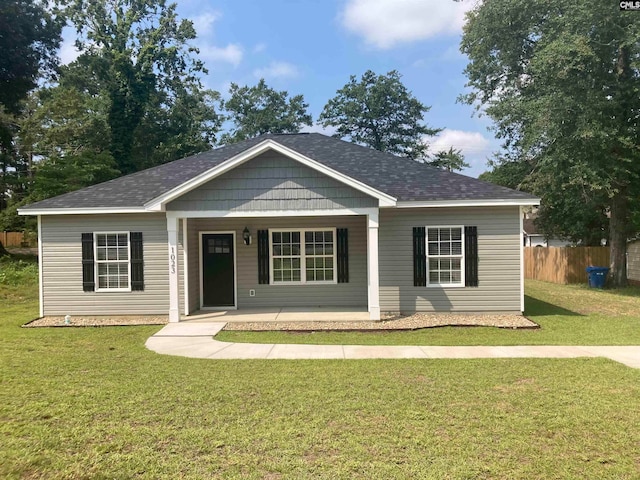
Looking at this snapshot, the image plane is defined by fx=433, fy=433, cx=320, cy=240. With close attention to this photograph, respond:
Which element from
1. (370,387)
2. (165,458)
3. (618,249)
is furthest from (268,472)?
(618,249)

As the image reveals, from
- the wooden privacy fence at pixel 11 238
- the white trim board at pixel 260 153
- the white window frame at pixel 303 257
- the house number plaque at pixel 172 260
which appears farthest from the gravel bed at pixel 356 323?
the wooden privacy fence at pixel 11 238

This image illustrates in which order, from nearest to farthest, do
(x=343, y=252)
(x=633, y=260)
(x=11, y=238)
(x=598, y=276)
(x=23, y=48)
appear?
(x=343, y=252)
(x=598, y=276)
(x=633, y=260)
(x=23, y=48)
(x=11, y=238)

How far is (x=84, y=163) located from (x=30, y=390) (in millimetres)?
22366

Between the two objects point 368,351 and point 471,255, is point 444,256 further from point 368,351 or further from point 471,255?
point 368,351

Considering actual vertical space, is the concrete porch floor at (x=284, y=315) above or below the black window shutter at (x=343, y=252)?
below

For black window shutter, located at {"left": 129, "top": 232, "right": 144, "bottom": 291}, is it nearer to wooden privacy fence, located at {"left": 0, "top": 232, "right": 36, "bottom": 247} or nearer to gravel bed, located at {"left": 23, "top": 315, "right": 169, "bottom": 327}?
gravel bed, located at {"left": 23, "top": 315, "right": 169, "bottom": 327}

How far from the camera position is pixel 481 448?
151 inches

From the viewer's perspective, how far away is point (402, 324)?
9812 mm

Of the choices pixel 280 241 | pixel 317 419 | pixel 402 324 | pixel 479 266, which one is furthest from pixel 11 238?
pixel 317 419

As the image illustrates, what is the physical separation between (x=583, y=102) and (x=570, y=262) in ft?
27.8

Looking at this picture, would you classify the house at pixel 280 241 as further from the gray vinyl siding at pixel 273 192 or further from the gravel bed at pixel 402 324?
the gravel bed at pixel 402 324

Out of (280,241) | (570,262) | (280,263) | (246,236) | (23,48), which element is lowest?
(570,262)

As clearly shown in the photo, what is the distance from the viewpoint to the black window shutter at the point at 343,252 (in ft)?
39.4

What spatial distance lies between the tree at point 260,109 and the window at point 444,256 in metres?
32.2
